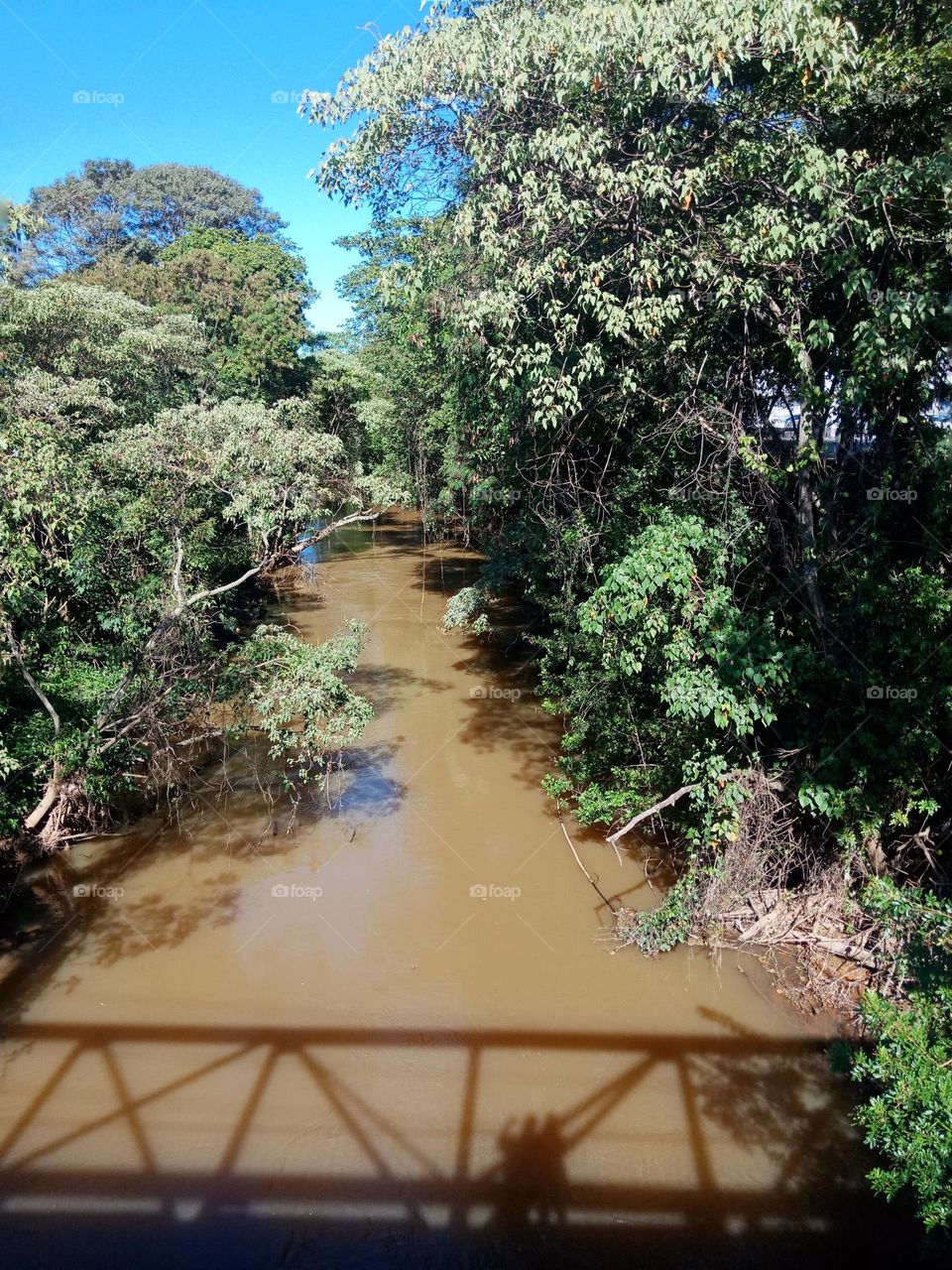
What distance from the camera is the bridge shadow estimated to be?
3941mm

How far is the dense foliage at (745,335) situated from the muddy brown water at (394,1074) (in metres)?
0.95

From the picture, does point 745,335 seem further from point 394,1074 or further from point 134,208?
point 134,208

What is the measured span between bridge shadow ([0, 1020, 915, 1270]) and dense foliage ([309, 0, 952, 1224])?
1139mm

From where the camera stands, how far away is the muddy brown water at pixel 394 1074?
4016 mm

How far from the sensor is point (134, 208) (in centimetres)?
3800

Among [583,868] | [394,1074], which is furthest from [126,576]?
[394,1074]

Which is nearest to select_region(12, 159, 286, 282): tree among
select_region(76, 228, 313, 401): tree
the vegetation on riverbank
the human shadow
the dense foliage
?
select_region(76, 228, 313, 401): tree

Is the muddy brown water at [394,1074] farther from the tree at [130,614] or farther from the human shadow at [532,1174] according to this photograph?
the tree at [130,614]

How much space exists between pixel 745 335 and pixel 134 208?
41438mm

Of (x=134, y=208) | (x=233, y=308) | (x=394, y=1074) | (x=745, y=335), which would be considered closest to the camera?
(x=394, y=1074)

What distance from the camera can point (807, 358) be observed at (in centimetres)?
551

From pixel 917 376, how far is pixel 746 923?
4192 millimetres

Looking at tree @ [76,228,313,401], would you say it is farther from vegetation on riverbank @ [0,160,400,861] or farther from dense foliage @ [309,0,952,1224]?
dense foliage @ [309,0,952,1224]

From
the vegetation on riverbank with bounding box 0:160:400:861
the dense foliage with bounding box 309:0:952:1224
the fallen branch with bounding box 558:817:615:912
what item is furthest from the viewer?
the vegetation on riverbank with bounding box 0:160:400:861
